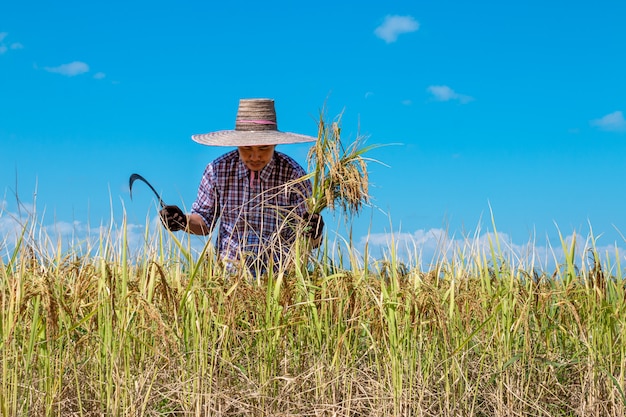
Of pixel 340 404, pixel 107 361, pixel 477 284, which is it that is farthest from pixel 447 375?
pixel 107 361

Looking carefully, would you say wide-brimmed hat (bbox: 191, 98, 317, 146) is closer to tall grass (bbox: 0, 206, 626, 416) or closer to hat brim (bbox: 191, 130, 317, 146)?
hat brim (bbox: 191, 130, 317, 146)

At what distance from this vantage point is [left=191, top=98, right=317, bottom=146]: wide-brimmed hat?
4297 millimetres

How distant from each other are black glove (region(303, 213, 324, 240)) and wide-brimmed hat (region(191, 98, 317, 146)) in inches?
30.5

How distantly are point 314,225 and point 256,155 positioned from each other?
826 millimetres

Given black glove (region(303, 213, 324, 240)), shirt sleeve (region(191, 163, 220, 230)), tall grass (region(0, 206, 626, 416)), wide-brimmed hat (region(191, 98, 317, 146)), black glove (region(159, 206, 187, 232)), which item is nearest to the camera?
tall grass (region(0, 206, 626, 416))

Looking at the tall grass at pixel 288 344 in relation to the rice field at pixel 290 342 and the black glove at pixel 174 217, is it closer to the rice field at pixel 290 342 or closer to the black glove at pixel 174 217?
the rice field at pixel 290 342

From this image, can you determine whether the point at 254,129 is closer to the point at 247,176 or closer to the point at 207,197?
the point at 247,176

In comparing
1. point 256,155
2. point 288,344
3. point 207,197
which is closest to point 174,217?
point 207,197

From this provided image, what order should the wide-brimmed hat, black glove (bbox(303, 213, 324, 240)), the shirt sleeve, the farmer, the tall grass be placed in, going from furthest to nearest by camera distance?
1. the shirt sleeve
2. the wide-brimmed hat
3. the farmer
4. black glove (bbox(303, 213, 324, 240))
5. the tall grass

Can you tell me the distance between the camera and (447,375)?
2807mm

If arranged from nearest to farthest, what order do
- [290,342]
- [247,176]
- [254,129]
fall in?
[290,342], [247,176], [254,129]

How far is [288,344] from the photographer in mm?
3092

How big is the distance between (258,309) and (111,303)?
1.76 ft

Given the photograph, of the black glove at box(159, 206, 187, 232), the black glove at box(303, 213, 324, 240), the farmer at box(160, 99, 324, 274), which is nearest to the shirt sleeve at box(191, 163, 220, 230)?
the farmer at box(160, 99, 324, 274)
